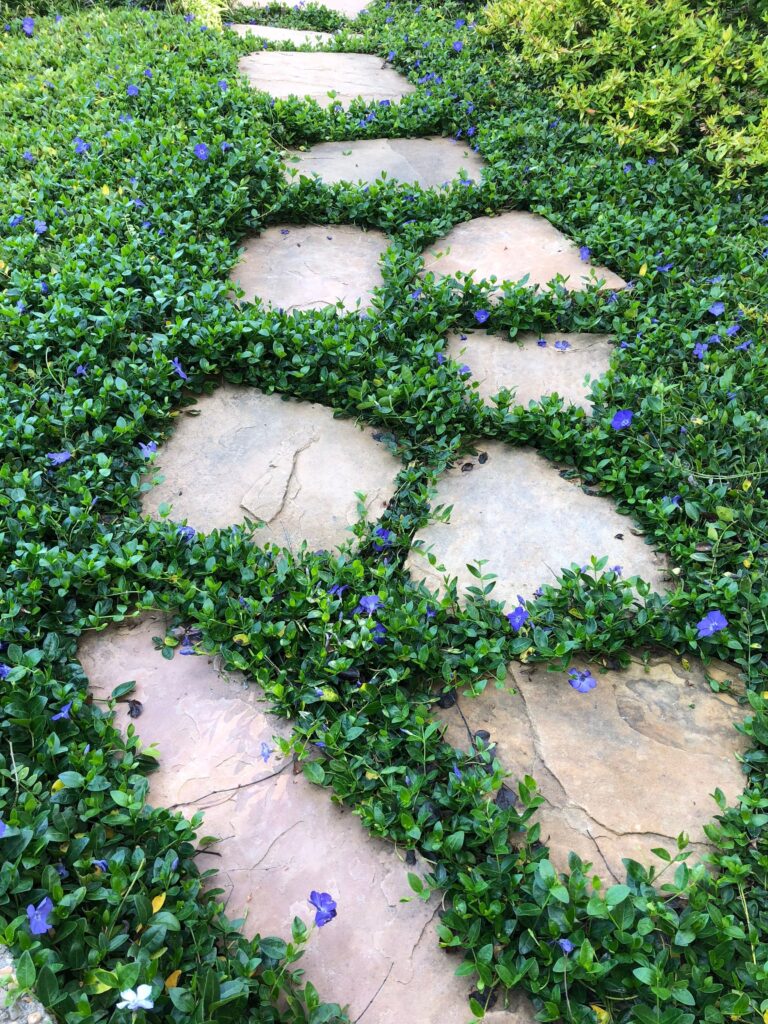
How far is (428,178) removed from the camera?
4035mm

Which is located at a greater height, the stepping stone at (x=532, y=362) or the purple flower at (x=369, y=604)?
the stepping stone at (x=532, y=362)

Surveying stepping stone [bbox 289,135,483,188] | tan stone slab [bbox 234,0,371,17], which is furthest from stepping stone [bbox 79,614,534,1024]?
tan stone slab [bbox 234,0,371,17]

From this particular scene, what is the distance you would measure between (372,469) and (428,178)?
2192mm

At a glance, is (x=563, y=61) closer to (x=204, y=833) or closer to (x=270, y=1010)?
Result: (x=204, y=833)

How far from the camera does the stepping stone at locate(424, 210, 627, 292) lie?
131 inches

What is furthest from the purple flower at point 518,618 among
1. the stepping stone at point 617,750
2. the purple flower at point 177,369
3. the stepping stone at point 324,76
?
the stepping stone at point 324,76

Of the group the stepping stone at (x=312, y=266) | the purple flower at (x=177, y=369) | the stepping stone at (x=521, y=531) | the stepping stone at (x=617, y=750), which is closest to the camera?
the stepping stone at (x=617, y=750)

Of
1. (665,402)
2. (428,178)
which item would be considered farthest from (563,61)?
(665,402)

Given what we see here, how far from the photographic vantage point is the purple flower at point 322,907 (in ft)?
5.01

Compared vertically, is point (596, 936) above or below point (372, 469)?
below

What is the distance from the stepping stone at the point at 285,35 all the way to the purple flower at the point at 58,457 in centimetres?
465

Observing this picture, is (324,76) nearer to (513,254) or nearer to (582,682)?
(513,254)

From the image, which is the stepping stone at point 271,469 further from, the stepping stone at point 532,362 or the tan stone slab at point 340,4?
the tan stone slab at point 340,4

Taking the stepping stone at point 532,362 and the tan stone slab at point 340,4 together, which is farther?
the tan stone slab at point 340,4
